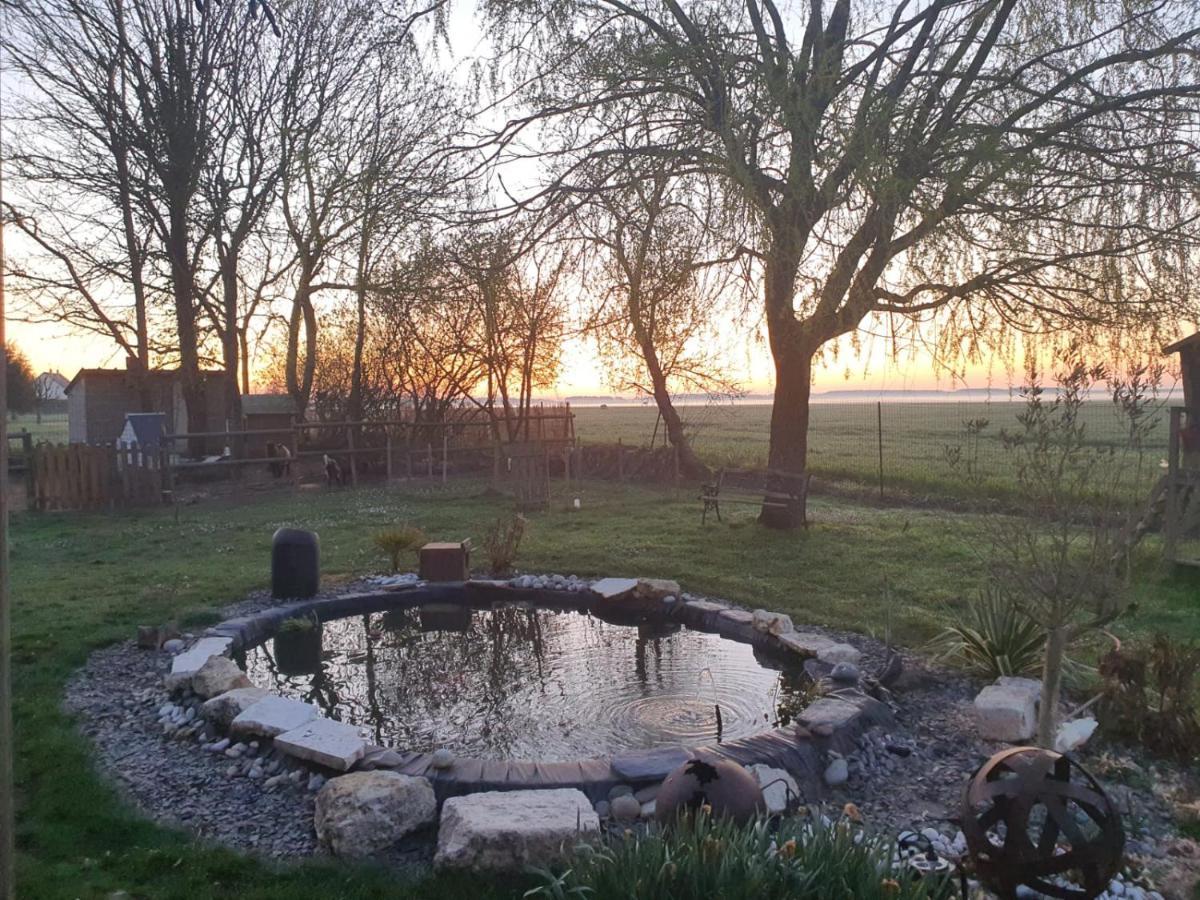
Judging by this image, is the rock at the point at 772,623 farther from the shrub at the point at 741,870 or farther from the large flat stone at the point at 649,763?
the shrub at the point at 741,870

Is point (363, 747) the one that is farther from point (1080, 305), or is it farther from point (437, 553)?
point (1080, 305)

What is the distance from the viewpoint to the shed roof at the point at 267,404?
64.9 feet

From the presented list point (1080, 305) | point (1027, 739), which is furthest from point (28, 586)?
point (1080, 305)

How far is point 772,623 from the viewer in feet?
20.7

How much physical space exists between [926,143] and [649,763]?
4660 mm

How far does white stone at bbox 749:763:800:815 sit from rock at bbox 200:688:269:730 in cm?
266

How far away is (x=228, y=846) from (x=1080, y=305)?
7006mm

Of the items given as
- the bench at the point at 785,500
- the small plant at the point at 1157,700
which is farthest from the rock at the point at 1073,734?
the bench at the point at 785,500

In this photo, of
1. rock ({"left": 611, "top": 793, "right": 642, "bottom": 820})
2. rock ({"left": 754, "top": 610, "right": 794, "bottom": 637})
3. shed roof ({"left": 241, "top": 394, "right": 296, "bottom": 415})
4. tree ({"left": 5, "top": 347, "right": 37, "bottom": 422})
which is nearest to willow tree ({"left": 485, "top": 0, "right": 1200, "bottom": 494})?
rock ({"left": 754, "top": 610, "right": 794, "bottom": 637})

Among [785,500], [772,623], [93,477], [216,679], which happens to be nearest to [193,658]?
[216,679]

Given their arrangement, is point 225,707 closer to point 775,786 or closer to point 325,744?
point 325,744

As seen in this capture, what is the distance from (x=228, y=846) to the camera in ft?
10.9

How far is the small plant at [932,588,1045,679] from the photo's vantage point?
16.8ft

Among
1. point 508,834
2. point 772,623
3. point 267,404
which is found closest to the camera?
point 508,834
